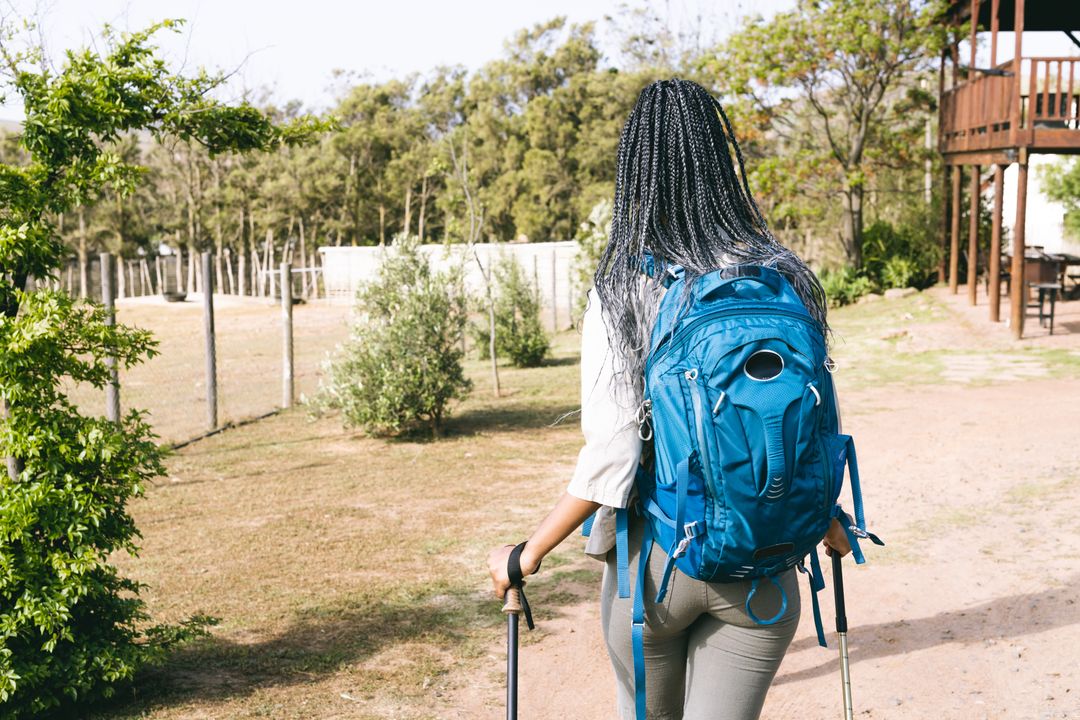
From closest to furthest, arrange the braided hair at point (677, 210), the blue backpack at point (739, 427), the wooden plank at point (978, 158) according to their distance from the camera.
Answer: the blue backpack at point (739, 427)
the braided hair at point (677, 210)
the wooden plank at point (978, 158)

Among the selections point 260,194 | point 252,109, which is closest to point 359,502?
point 252,109

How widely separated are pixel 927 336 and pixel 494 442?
8599 millimetres

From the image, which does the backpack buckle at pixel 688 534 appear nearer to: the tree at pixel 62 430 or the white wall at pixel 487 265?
the tree at pixel 62 430

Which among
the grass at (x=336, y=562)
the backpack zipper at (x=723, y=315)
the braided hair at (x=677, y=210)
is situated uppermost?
the braided hair at (x=677, y=210)

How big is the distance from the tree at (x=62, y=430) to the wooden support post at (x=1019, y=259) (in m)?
12.6

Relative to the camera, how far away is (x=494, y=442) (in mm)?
10047

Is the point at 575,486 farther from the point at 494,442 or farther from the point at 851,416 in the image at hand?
the point at 851,416

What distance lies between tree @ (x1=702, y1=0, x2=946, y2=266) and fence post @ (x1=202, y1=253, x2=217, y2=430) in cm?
1480

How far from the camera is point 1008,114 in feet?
52.7

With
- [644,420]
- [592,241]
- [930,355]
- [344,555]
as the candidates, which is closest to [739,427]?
[644,420]

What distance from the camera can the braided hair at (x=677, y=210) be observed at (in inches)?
88.3

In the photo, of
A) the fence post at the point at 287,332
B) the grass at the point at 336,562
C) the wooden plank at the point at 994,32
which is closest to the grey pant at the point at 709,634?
the grass at the point at 336,562

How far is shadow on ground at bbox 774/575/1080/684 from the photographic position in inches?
182

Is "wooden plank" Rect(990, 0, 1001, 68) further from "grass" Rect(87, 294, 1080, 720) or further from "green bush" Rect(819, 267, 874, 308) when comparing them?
"green bush" Rect(819, 267, 874, 308)
